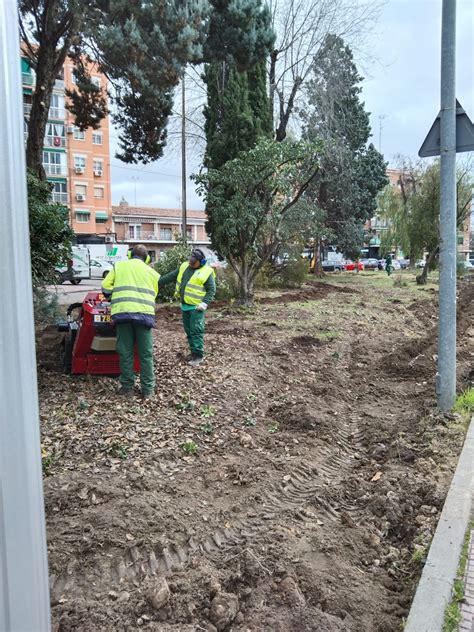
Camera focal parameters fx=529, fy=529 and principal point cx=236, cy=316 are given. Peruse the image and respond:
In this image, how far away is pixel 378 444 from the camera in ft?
18.1

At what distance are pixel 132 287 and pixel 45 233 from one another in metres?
2.12

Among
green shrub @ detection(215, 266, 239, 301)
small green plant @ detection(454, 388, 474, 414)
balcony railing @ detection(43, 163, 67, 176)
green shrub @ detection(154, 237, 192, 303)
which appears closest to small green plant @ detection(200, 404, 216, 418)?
small green plant @ detection(454, 388, 474, 414)

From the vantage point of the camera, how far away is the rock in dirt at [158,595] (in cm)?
282

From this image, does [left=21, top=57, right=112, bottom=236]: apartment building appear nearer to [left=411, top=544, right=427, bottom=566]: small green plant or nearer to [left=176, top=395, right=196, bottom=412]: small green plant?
[left=176, top=395, right=196, bottom=412]: small green plant

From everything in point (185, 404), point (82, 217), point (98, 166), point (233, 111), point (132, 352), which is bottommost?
point (185, 404)

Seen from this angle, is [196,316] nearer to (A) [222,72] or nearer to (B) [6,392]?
(B) [6,392]

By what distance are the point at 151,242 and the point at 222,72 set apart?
56.6 m

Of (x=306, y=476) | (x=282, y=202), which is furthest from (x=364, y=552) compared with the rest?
(x=282, y=202)

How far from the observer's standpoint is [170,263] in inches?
654

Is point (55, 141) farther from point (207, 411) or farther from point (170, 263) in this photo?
point (207, 411)

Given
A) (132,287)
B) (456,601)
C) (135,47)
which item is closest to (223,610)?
(456,601)

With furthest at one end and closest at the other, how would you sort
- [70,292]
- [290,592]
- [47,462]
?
1. [70,292]
2. [47,462]
3. [290,592]

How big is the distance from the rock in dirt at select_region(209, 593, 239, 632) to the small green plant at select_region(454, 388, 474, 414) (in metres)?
3.95

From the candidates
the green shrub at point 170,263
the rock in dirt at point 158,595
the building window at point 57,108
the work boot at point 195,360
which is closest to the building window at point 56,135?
the building window at point 57,108
